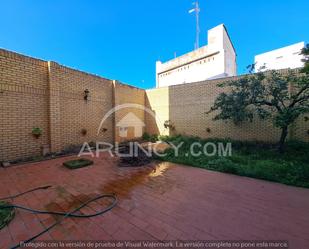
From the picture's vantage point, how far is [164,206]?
2158 mm

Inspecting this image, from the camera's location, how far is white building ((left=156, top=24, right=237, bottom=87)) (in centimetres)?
1089

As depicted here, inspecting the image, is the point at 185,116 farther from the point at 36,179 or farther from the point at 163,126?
the point at 36,179

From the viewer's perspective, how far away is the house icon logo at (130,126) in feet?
25.5

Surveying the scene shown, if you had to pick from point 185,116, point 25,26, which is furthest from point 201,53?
point 25,26

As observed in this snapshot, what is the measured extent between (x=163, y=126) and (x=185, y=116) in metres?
1.47

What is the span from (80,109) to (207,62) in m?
10.2

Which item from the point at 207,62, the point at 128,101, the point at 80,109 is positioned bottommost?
the point at 80,109

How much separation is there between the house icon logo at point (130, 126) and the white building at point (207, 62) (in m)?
6.76

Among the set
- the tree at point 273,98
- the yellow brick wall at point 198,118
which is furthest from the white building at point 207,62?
the tree at point 273,98

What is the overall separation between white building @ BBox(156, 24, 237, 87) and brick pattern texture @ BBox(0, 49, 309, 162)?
493 centimetres

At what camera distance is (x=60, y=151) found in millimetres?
5207

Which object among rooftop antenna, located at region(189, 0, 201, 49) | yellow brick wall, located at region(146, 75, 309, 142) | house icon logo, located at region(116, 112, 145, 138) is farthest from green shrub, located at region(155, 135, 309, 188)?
rooftop antenna, located at region(189, 0, 201, 49)

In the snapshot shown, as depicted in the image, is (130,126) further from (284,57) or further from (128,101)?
(284,57)

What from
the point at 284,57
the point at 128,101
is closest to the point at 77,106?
the point at 128,101
